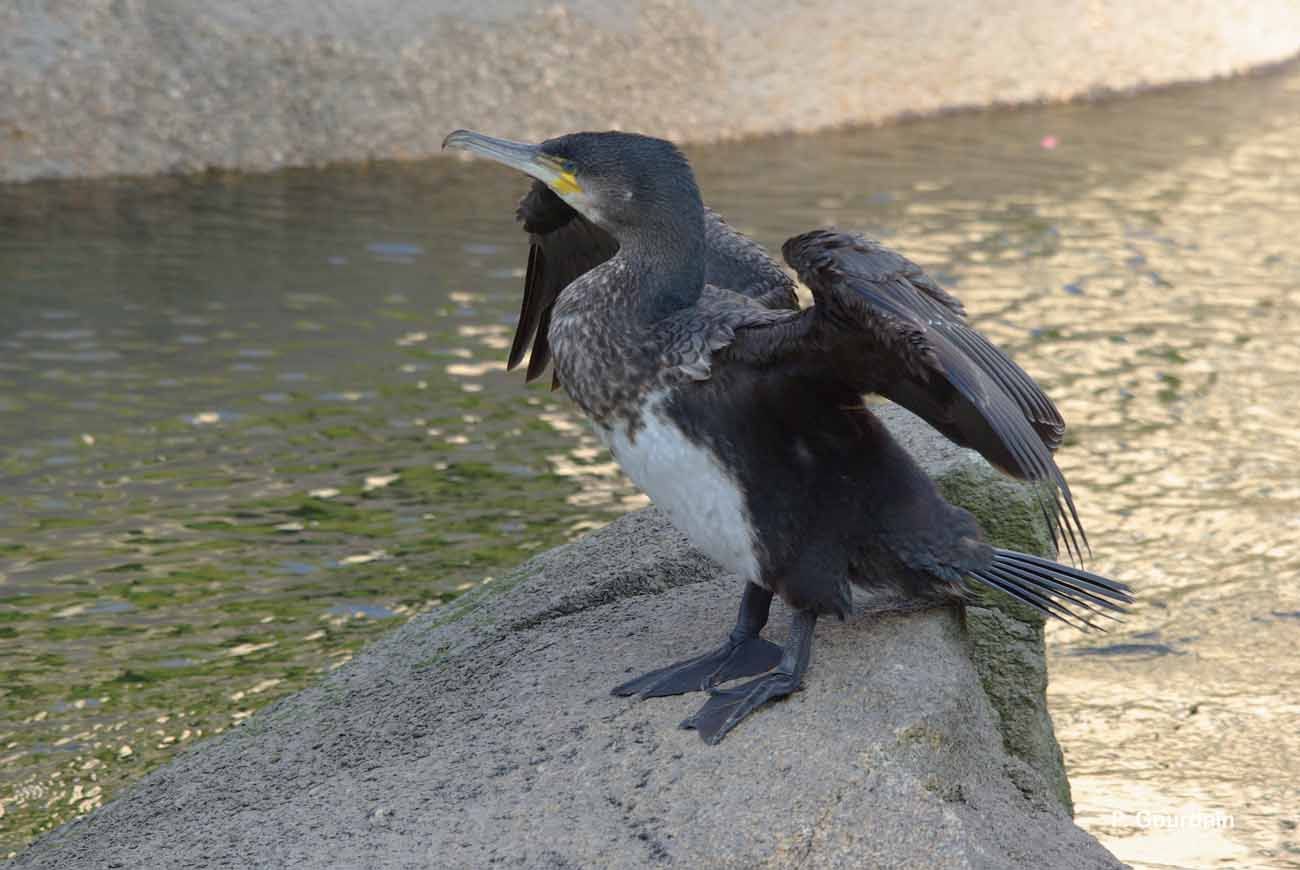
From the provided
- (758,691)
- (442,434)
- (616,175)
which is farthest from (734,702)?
(442,434)

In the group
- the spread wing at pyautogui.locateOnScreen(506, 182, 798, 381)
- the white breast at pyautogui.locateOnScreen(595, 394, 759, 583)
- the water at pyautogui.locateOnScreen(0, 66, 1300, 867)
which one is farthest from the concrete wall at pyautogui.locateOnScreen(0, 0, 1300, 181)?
the white breast at pyautogui.locateOnScreen(595, 394, 759, 583)

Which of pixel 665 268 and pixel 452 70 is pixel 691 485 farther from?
pixel 452 70

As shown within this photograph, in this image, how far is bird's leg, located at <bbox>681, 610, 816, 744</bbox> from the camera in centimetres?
335

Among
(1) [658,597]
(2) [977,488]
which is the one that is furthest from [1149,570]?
(1) [658,597]

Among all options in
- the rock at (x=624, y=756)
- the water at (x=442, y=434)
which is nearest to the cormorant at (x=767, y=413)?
the rock at (x=624, y=756)

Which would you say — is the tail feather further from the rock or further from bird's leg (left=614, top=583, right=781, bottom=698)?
bird's leg (left=614, top=583, right=781, bottom=698)

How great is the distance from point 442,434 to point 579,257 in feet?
9.52

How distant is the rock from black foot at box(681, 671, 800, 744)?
0.02 metres

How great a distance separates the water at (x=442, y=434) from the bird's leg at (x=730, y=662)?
4.66 feet

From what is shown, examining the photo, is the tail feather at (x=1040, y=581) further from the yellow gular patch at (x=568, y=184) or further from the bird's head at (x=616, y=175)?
the yellow gular patch at (x=568, y=184)

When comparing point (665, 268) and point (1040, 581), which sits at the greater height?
point (665, 268)

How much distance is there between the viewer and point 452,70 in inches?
428

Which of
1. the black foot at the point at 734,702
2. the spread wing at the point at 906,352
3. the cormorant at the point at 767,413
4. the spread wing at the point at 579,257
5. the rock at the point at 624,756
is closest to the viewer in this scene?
the spread wing at the point at 906,352

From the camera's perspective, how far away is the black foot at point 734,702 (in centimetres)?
334
